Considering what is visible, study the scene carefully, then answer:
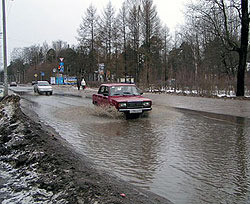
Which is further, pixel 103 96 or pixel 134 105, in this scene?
pixel 103 96

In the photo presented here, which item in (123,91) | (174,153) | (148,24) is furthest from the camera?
(148,24)

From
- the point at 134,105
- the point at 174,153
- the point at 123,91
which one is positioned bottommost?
the point at 174,153

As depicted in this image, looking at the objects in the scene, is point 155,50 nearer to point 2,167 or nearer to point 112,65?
point 112,65

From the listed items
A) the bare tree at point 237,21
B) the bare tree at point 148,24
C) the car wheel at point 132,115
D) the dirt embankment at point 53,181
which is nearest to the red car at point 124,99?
the car wheel at point 132,115

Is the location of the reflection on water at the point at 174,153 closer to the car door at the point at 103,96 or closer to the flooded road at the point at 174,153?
the flooded road at the point at 174,153

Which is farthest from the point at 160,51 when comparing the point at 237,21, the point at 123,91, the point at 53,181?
the point at 53,181

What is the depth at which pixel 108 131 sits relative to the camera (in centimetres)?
977

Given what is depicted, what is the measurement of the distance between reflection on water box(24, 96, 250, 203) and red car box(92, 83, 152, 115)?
24.3 inches

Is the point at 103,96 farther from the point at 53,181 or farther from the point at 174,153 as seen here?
the point at 53,181

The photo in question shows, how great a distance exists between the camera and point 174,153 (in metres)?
6.82

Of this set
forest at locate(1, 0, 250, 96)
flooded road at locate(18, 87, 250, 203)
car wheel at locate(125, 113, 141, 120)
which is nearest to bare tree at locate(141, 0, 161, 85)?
forest at locate(1, 0, 250, 96)

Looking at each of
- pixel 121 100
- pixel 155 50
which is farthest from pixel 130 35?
pixel 121 100

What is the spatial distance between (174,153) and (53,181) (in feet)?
10.9

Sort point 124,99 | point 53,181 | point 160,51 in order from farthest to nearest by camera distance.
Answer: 1. point 160,51
2. point 124,99
3. point 53,181
